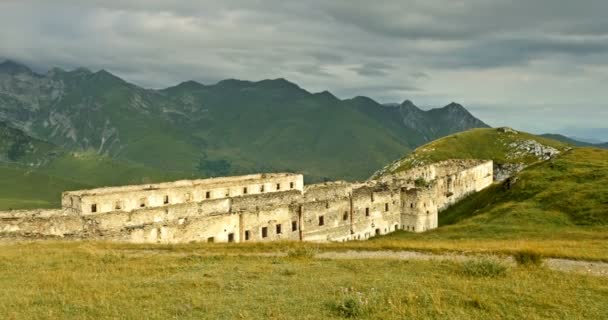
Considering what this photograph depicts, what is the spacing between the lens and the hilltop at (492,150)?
14238 cm

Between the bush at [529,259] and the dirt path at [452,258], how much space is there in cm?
53

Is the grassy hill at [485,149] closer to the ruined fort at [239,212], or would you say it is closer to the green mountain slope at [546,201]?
the ruined fort at [239,212]

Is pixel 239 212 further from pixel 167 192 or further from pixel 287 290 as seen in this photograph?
pixel 287 290

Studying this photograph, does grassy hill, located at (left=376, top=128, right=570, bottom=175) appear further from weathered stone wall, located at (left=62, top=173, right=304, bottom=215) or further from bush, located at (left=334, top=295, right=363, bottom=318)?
bush, located at (left=334, top=295, right=363, bottom=318)

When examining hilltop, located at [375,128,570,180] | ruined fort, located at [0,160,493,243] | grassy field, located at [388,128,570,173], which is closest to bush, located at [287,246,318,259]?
ruined fort, located at [0,160,493,243]

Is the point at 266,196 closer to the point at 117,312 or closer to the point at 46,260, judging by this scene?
the point at 46,260

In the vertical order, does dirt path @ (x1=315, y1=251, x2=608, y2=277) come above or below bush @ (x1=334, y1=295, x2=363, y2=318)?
below

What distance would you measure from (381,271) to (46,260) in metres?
19.4

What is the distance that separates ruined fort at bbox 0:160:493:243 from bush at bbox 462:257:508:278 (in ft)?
104

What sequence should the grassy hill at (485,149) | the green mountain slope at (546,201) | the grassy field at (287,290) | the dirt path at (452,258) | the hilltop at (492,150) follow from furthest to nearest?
the grassy hill at (485,149) → the hilltop at (492,150) → the green mountain slope at (546,201) → the dirt path at (452,258) → the grassy field at (287,290)

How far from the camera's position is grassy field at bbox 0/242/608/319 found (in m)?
16.8

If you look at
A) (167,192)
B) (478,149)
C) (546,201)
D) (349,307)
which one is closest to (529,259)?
(349,307)

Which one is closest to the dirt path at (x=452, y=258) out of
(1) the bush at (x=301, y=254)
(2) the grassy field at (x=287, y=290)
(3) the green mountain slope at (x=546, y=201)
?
(1) the bush at (x=301, y=254)

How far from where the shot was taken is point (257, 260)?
91.7ft
